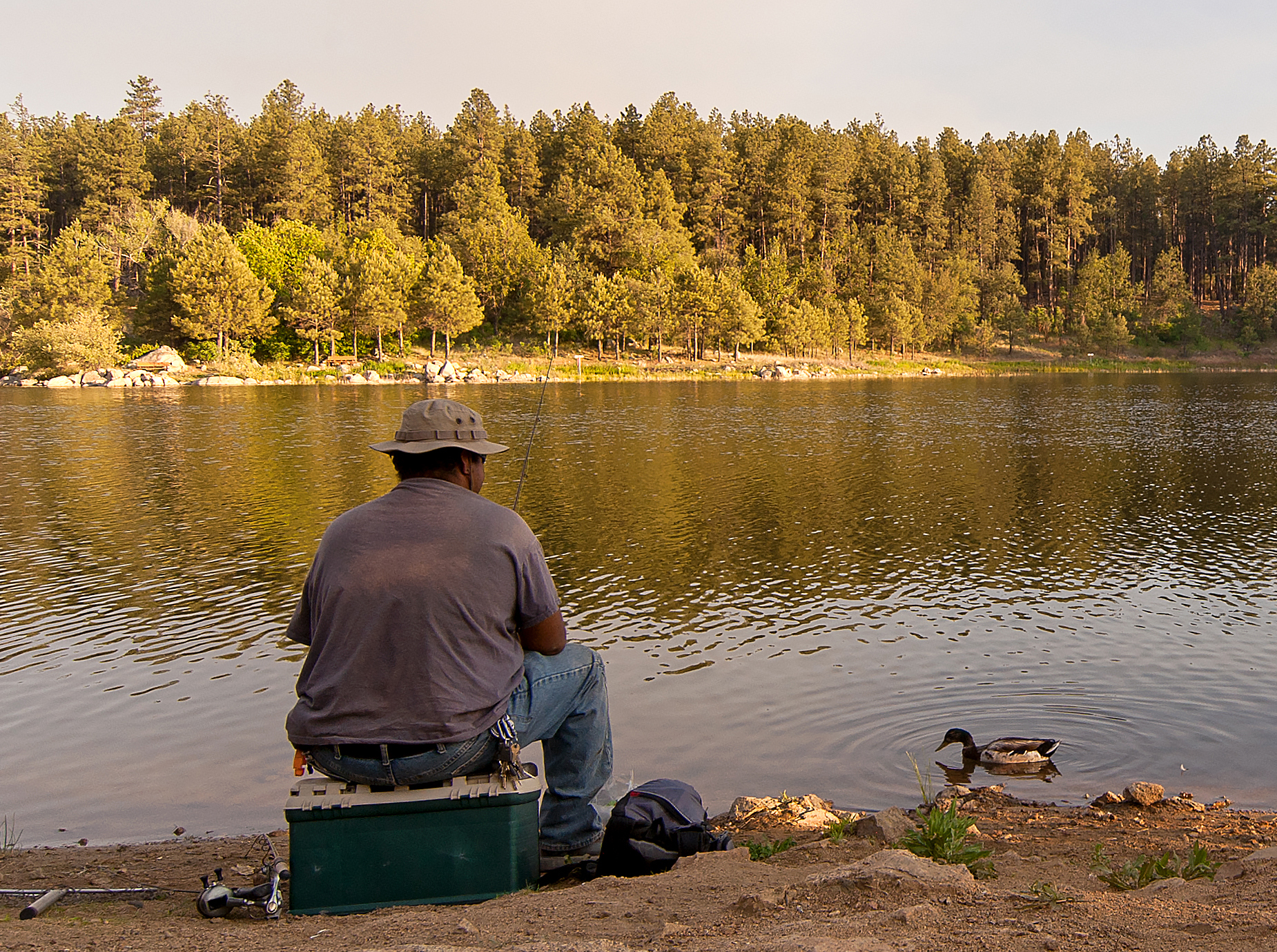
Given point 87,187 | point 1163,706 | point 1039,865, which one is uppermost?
point 87,187

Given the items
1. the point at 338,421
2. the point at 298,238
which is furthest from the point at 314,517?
the point at 298,238

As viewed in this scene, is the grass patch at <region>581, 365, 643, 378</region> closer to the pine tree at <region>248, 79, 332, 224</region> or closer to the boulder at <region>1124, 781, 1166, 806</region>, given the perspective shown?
the pine tree at <region>248, 79, 332, 224</region>

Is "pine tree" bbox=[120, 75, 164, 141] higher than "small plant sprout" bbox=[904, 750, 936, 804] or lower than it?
higher

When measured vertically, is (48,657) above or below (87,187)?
below

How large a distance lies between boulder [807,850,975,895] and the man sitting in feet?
4.64

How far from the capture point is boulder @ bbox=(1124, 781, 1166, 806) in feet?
20.1

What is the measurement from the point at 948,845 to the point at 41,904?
12.5 feet

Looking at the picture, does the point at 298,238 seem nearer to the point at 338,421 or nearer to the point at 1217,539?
the point at 338,421

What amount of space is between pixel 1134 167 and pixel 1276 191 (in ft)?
53.6

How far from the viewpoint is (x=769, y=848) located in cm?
482

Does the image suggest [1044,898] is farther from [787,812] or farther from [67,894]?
[67,894]

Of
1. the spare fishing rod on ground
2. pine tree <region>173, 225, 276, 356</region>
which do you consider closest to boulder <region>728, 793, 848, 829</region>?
the spare fishing rod on ground

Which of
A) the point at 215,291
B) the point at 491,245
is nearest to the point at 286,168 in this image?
the point at 491,245

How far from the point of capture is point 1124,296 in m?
99.2
